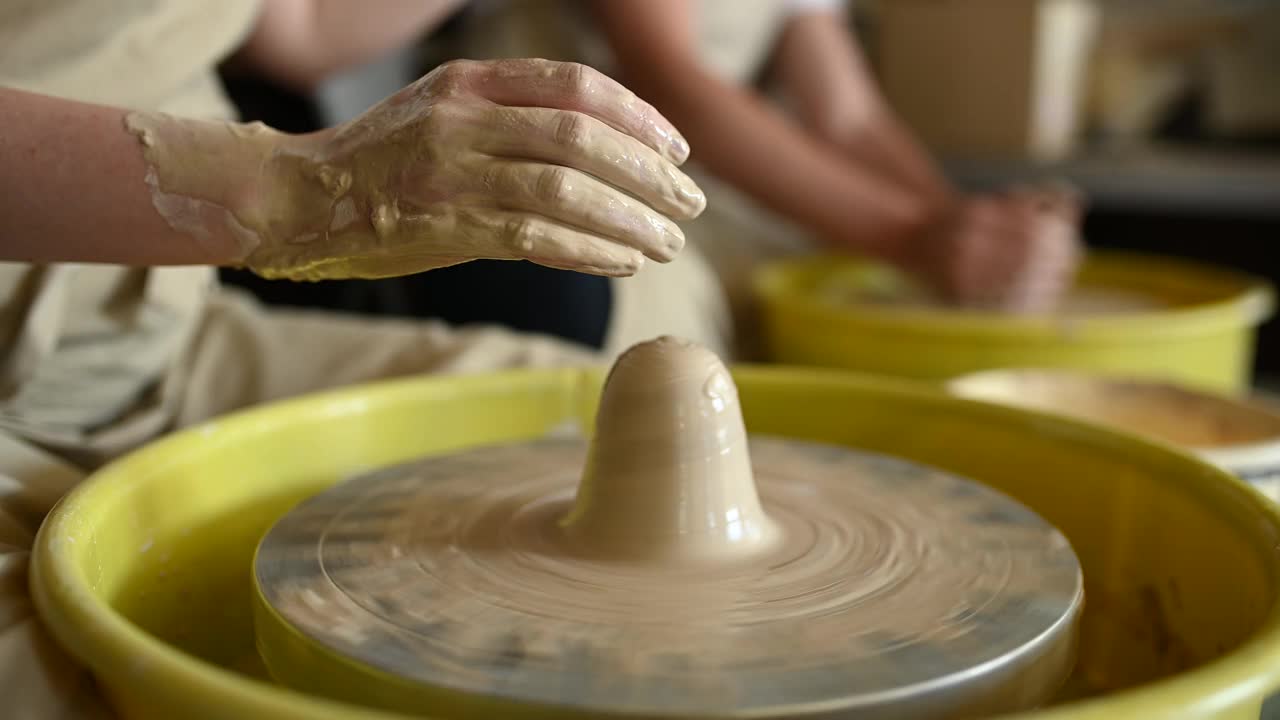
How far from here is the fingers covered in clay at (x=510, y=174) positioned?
0.58 metres

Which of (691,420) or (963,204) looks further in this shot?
(963,204)

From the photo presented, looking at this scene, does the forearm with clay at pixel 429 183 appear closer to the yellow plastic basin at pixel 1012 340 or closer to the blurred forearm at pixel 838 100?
the yellow plastic basin at pixel 1012 340

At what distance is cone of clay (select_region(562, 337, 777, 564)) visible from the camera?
0.67 meters

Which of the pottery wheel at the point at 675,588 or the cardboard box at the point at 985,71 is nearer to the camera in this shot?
the pottery wheel at the point at 675,588

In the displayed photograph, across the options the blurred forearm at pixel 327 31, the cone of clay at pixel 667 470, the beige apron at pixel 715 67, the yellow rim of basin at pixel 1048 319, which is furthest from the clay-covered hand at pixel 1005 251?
the cone of clay at pixel 667 470

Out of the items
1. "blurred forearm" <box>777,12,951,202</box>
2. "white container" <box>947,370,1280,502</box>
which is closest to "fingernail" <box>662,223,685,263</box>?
"white container" <box>947,370,1280,502</box>

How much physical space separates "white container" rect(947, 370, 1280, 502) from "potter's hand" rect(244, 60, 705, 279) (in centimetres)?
54

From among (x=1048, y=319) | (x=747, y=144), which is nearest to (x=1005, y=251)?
(x=1048, y=319)

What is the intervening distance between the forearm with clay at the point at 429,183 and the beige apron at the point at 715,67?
A: 2.67 feet

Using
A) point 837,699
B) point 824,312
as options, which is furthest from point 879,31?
point 837,699

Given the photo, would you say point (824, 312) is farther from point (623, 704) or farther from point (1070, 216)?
point (623, 704)

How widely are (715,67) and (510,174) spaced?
4.45ft

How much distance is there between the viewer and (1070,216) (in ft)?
5.08

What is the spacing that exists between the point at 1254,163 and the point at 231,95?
199 cm
